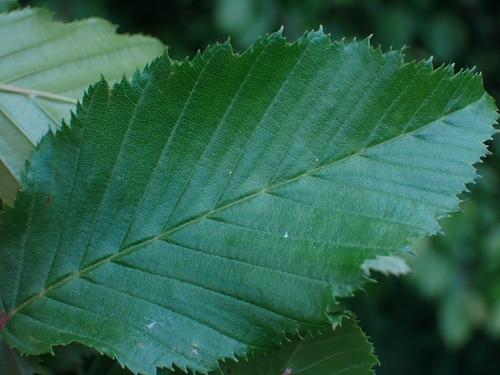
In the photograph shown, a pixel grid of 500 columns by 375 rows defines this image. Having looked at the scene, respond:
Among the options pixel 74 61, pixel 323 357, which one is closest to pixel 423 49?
pixel 74 61

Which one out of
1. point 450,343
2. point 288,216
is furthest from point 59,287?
point 450,343

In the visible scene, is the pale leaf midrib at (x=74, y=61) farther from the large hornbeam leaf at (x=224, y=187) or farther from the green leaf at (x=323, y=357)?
the green leaf at (x=323, y=357)

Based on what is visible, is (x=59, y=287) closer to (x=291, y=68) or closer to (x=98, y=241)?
(x=98, y=241)

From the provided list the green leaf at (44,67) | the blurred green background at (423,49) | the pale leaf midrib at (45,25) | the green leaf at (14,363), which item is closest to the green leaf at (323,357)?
the green leaf at (14,363)

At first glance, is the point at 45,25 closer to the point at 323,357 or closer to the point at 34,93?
the point at 34,93

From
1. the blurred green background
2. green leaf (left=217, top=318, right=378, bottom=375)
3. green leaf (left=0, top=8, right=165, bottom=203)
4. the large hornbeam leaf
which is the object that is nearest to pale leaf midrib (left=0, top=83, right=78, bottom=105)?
green leaf (left=0, top=8, right=165, bottom=203)

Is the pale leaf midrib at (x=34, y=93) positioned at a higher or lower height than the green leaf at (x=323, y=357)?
higher
